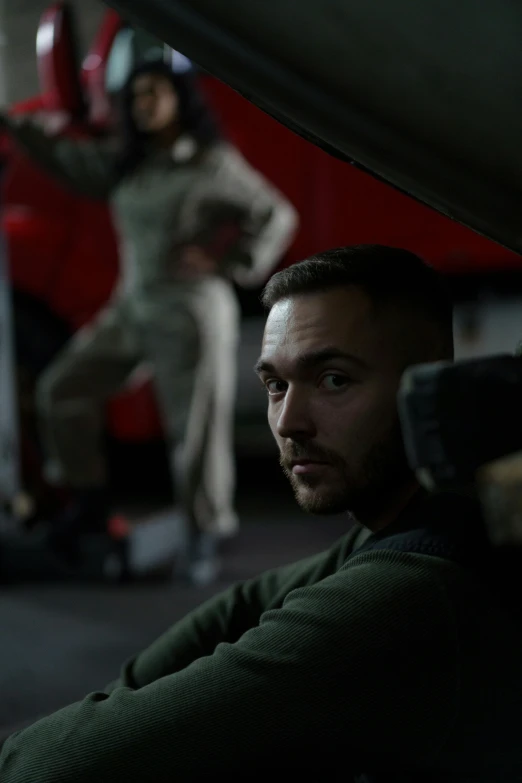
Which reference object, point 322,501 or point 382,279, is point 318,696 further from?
point 382,279

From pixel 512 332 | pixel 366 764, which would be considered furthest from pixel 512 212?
pixel 512 332

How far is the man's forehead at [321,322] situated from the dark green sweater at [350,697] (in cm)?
18

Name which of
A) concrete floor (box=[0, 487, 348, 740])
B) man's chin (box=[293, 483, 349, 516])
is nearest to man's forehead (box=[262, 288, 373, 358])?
man's chin (box=[293, 483, 349, 516])

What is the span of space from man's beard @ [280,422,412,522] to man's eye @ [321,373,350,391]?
0.17 feet

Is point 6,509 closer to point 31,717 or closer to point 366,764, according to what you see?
point 31,717

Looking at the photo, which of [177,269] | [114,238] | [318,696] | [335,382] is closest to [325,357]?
[335,382]

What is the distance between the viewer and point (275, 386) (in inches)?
32.4

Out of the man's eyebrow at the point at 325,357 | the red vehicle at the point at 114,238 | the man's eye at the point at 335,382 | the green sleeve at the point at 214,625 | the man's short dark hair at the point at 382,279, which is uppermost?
the red vehicle at the point at 114,238

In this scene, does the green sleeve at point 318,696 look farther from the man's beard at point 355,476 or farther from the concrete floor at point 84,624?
the concrete floor at point 84,624

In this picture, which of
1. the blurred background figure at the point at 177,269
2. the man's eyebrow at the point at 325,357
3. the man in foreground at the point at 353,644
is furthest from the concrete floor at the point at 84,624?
the man's eyebrow at the point at 325,357

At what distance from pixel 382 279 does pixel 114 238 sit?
104 inches

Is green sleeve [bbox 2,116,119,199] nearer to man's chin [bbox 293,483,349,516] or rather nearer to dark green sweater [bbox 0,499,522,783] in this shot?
man's chin [bbox 293,483,349,516]

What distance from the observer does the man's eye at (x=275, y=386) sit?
81cm

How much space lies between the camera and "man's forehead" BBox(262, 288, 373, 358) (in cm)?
75
